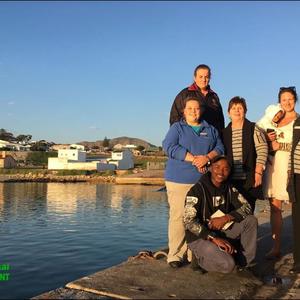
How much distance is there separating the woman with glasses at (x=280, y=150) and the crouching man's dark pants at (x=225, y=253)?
3.51ft

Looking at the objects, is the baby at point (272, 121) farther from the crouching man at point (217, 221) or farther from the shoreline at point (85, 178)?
the shoreline at point (85, 178)

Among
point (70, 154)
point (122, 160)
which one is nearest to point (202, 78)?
point (70, 154)

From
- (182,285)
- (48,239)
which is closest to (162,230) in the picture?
(48,239)

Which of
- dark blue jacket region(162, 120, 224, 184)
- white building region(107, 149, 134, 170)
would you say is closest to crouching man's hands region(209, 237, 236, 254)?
dark blue jacket region(162, 120, 224, 184)

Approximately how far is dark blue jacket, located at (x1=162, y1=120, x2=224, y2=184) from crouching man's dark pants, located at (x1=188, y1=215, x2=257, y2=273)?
74 centimetres

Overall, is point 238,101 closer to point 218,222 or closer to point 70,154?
point 218,222

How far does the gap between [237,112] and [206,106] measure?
1.33 feet

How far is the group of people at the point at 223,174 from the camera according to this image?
4.40 meters

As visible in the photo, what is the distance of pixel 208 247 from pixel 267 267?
3.79 feet

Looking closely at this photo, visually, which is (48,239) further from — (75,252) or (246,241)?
(246,241)

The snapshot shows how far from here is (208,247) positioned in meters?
4.24

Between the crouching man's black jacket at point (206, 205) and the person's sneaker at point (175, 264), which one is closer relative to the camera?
the crouching man's black jacket at point (206, 205)

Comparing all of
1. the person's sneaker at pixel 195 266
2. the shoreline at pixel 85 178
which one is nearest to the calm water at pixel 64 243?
the person's sneaker at pixel 195 266

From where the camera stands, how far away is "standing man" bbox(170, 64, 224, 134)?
525 centimetres
